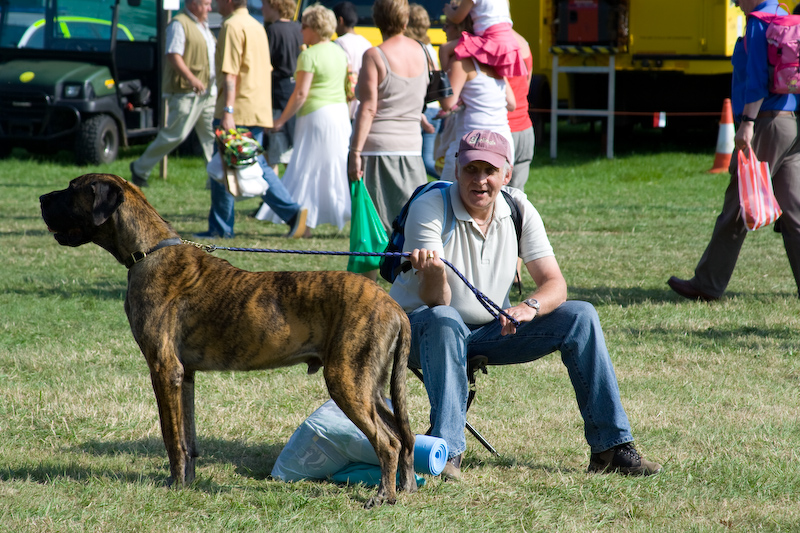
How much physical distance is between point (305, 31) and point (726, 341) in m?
4.93

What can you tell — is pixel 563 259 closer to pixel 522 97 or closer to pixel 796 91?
pixel 522 97

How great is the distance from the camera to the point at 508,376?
5152 mm

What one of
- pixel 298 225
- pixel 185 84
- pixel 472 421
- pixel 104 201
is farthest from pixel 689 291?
pixel 185 84

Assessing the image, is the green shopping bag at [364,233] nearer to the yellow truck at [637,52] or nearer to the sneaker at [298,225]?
the sneaker at [298,225]

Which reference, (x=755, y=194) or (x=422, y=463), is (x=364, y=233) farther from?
(x=755, y=194)

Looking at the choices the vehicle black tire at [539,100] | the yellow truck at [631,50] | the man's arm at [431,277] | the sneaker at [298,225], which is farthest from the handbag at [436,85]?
the vehicle black tire at [539,100]

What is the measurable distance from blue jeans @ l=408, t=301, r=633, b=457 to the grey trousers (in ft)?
10.3

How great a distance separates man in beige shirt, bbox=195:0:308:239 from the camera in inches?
337

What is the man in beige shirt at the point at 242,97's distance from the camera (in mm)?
8555

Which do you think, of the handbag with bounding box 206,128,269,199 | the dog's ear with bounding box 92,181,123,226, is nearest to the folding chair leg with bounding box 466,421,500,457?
the dog's ear with bounding box 92,181,123,226

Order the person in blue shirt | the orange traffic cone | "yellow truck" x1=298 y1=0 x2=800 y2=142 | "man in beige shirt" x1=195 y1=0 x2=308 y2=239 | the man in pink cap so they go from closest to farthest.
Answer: the man in pink cap
the person in blue shirt
"man in beige shirt" x1=195 y1=0 x2=308 y2=239
the orange traffic cone
"yellow truck" x1=298 y1=0 x2=800 y2=142

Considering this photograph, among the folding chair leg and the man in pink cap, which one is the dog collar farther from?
the folding chair leg

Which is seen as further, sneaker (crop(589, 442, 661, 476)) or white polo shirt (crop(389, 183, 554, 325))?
white polo shirt (crop(389, 183, 554, 325))

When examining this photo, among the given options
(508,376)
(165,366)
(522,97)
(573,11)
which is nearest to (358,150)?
(522,97)
